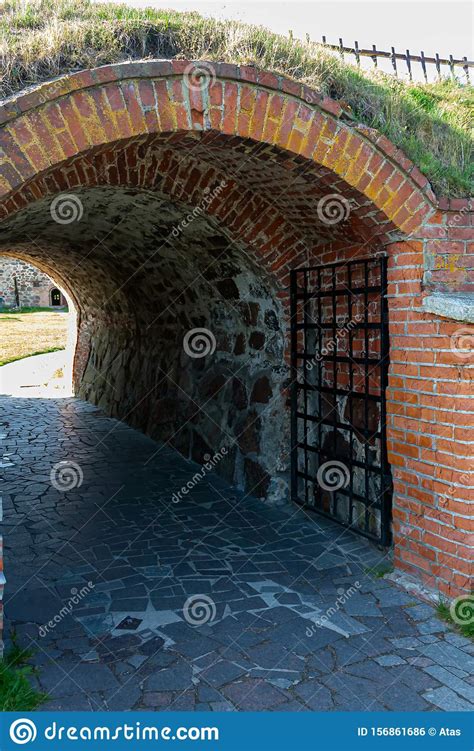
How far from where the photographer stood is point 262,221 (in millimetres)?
5211

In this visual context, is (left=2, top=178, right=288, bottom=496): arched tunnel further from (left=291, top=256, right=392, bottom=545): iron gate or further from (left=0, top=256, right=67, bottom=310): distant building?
(left=0, top=256, right=67, bottom=310): distant building

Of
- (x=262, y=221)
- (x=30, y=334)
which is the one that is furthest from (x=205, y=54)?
(x=30, y=334)

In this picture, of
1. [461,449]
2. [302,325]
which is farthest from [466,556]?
[302,325]

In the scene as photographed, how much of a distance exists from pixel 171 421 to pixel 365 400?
411cm

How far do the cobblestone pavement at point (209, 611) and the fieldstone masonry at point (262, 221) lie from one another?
1.60 ft

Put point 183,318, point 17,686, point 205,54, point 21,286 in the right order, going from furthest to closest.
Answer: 1. point 21,286
2. point 183,318
3. point 205,54
4. point 17,686

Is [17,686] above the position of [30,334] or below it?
below

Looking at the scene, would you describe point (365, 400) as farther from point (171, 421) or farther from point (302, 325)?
point (171, 421)

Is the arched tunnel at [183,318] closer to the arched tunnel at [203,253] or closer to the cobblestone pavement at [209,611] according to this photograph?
the arched tunnel at [203,253]

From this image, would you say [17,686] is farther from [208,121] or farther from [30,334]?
[30,334]

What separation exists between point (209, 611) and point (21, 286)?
96.0 ft

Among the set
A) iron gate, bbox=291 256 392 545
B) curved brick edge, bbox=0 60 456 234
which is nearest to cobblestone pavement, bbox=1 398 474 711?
iron gate, bbox=291 256 392 545

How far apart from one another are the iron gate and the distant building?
87.8 ft

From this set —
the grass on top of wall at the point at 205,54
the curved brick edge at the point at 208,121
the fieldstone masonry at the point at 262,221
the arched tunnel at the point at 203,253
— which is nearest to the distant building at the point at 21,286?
the arched tunnel at the point at 203,253
